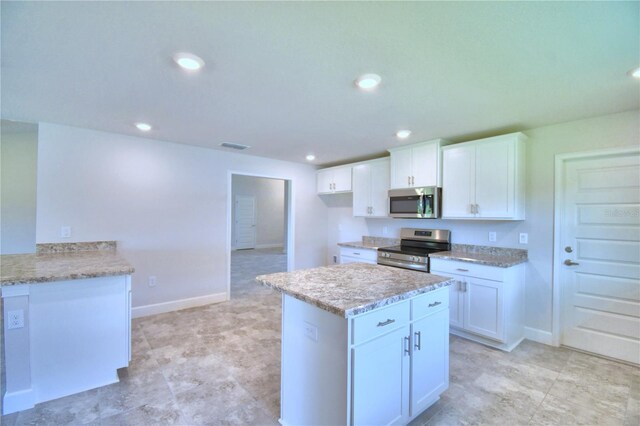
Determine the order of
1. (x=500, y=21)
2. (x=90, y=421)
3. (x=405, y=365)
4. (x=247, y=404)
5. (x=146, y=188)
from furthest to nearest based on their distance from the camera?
(x=146, y=188) → (x=247, y=404) → (x=90, y=421) → (x=405, y=365) → (x=500, y=21)

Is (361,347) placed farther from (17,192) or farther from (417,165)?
(17,192)

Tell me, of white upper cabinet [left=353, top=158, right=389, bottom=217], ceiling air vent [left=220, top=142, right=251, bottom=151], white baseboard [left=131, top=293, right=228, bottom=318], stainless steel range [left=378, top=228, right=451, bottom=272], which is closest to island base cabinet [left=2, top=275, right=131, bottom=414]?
white baseboard [left=131, top=293, right=228, bottom=318]

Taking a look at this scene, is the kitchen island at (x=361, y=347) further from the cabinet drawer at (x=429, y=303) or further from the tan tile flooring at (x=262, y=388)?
the tan tile flooring at (x=262, y=388)

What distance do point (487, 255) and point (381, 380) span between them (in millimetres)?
2468

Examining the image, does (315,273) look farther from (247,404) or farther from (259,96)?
(259,96)

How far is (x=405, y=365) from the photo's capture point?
1727 millimetres

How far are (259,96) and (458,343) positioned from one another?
3208 millimetres

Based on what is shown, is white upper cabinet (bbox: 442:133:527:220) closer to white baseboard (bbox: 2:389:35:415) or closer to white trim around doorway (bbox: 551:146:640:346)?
white trim around doorway (bbox: 551:146:640:346)

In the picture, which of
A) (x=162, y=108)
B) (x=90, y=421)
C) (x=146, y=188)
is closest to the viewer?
(x=90, y=421)

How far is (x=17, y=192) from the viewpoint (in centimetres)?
428

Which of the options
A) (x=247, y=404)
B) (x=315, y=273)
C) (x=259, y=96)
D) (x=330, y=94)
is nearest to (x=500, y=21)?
(x=330, y=94)

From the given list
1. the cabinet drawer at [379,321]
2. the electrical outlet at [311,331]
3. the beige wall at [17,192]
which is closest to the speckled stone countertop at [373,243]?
the cabinet drawer at [379,321]

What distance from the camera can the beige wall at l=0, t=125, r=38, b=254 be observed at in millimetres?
4191

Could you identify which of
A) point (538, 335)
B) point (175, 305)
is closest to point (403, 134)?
point (538, 335)
